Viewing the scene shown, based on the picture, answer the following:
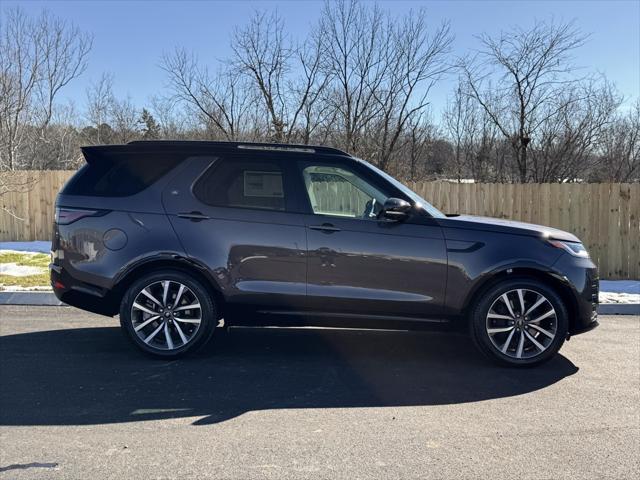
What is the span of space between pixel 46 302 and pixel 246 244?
4349 millimetres

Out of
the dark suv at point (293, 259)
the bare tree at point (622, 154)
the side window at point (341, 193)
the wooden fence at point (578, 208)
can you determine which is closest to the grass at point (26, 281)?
the wooden fence at point (578, 208)

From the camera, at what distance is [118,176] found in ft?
16.3

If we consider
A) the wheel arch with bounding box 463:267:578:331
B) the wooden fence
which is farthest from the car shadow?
the wooden fence

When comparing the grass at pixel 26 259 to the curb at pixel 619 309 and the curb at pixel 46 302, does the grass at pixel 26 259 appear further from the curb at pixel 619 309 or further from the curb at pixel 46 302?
the curb at pixel 619 309

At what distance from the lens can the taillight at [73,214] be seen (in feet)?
16.0

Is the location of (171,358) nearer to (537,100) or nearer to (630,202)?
(630,202)

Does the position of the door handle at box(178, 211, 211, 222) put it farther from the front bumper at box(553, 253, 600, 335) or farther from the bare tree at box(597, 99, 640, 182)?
the bare tree at box(597, 99, 640, 182)

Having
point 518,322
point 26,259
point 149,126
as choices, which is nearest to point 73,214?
point 518,322

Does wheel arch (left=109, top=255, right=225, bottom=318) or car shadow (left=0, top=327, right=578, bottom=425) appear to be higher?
wheel arch (left=109, top=255, right=225, bottom=318)

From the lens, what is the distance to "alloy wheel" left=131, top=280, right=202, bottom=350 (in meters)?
4.83

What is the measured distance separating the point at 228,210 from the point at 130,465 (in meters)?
2.44

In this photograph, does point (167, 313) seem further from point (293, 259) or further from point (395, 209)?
point (395, 209)

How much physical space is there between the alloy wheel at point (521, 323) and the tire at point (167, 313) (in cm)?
264

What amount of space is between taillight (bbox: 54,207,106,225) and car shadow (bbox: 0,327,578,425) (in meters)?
1.32
